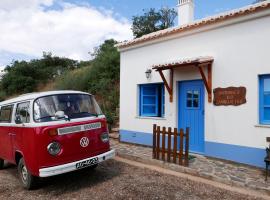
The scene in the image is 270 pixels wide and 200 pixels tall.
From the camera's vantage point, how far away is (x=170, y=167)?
23.4 ft

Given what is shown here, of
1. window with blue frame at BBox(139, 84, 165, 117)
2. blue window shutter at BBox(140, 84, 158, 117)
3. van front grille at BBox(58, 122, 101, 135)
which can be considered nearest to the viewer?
van front grille at BBox(58, 122, 101, 135)

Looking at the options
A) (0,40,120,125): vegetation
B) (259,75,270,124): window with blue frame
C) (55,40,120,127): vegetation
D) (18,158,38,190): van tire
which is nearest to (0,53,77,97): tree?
(0,40,120,125): vegetation

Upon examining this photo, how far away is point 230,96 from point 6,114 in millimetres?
5950

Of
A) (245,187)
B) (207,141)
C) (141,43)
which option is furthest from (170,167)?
(141,43)

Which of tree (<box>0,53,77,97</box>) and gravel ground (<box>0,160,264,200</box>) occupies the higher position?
tree (<box>0,53,77,97</box>)

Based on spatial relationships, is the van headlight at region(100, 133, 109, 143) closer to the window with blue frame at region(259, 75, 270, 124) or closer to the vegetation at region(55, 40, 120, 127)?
the window with blue frame at region(259, 75, 270, 124)

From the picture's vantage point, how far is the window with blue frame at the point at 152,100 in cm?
986

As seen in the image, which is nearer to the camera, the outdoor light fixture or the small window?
the small window

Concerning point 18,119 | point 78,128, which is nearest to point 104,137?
point 78,128

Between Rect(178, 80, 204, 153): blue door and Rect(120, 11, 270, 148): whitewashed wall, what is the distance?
0.64 feet

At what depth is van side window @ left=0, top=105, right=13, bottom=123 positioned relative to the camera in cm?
684

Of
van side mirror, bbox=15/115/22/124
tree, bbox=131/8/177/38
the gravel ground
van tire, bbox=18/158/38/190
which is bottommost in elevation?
the gravel ground

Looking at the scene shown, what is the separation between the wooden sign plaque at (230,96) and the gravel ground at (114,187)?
251 centimetres

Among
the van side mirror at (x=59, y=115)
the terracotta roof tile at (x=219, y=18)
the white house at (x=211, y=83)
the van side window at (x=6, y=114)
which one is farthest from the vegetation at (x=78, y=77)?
the van side mirror at (x=59, y=115)
